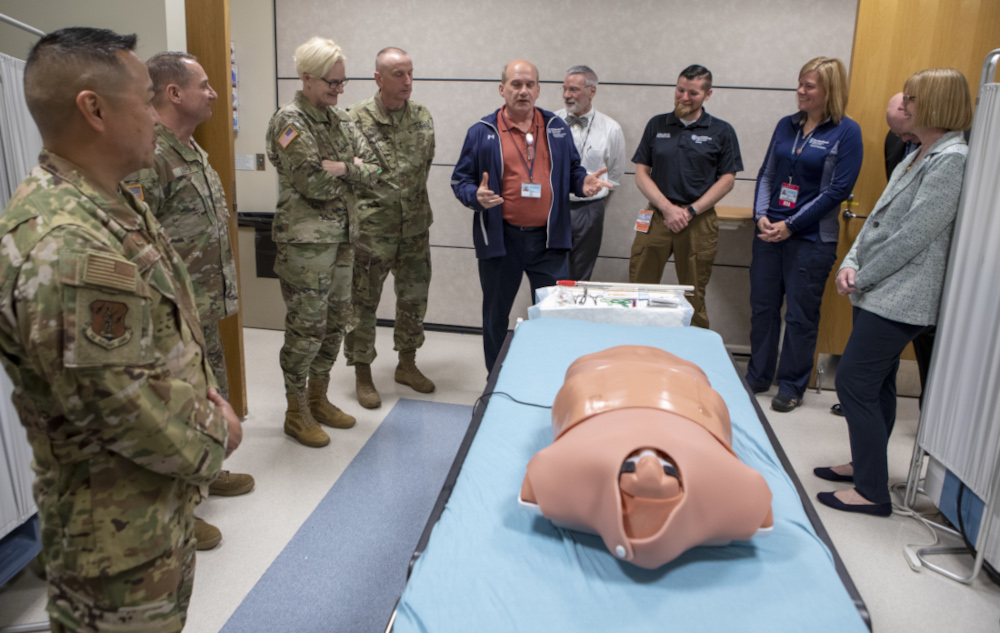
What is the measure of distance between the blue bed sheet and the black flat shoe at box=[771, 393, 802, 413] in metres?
1.98

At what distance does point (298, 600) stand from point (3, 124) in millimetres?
1596

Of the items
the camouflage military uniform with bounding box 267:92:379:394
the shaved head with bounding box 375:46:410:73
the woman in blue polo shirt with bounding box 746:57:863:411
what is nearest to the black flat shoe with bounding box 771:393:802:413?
the woman in blue polo shirt with bounding box 746:57:863:411

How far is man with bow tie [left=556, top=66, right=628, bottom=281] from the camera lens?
3973mm

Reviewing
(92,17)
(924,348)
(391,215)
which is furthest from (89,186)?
(924,348)

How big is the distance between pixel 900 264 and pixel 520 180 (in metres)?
1.69

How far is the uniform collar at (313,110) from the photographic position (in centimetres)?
268

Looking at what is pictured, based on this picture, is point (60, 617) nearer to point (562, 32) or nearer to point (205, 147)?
point (205, 147)

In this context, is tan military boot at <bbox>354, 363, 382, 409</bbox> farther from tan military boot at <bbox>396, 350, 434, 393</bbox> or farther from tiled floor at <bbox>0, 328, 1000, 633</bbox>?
tan military boot at <bbox>396, 350, 434, 393</bbox>

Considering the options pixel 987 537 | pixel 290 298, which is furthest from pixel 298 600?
pixel 987 537

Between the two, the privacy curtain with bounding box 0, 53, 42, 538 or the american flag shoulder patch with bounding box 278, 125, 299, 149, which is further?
the american flag shoulder patch with bounding box 278, 125, 299, 149

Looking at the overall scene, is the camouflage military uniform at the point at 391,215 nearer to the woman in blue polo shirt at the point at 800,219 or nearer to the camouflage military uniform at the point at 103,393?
the woman in blue polo shirt at the point at 800,219

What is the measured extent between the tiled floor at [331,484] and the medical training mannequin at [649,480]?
42.2 inches

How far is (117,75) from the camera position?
1.06 metres

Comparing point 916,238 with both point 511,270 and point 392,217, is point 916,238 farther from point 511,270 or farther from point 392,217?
point 392,217
